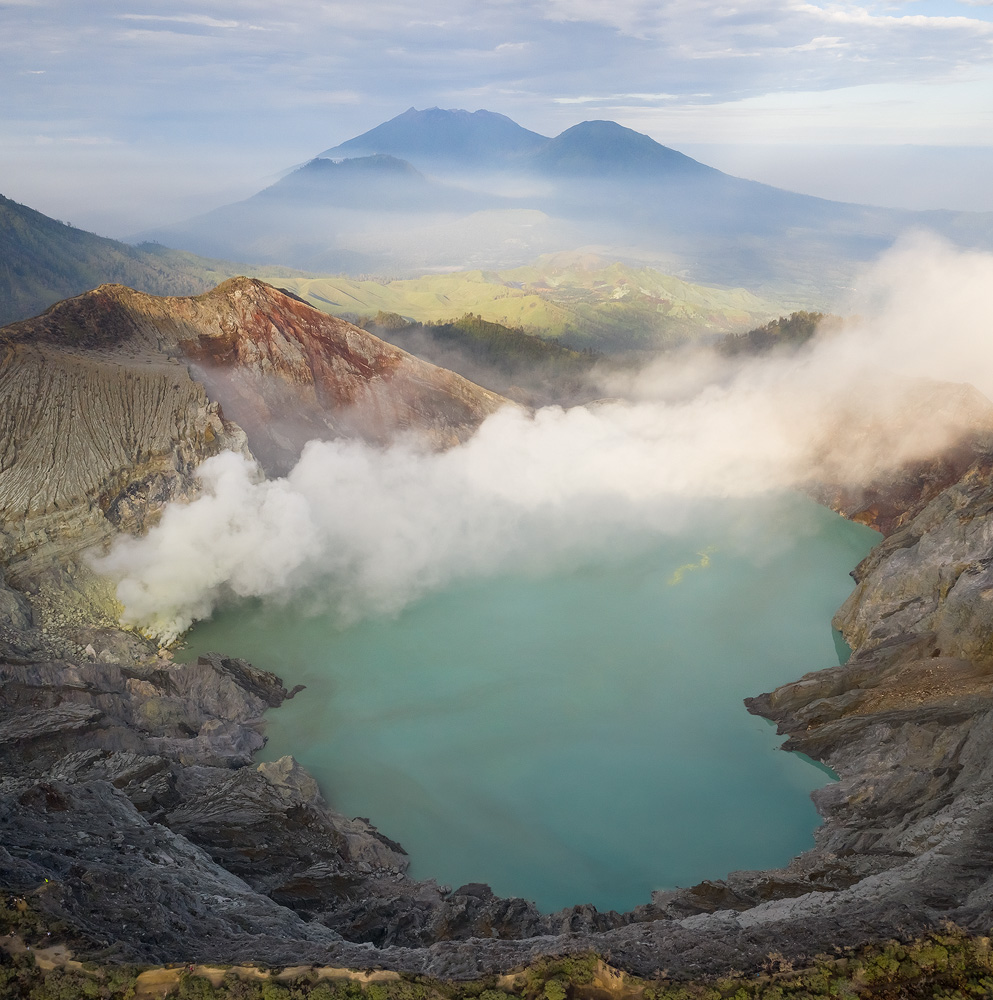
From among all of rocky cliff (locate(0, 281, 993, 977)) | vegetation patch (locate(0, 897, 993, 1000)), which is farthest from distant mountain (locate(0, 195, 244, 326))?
vegetation patch (locate(0, 897, 993, 1000))

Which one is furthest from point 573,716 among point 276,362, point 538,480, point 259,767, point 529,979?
point 276,362

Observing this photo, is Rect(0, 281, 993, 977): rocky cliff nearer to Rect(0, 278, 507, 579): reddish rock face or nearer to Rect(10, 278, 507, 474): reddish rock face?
Rect(0, 278, 507, 579): reddish rock face

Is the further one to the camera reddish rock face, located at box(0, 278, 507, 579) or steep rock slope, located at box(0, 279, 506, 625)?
reddish rock face, located at box(0, 278, 507, 579)

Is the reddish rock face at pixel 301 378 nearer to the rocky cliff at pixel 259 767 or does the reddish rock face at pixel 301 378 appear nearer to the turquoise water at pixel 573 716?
the rocky cliff at pixel 259 767

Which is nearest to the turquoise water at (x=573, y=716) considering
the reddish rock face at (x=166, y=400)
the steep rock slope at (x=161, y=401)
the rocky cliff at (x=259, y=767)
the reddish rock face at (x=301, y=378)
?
the rocky cliff at (x=259, y=767)

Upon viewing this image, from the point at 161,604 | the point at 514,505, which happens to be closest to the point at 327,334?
the point at 514,505
